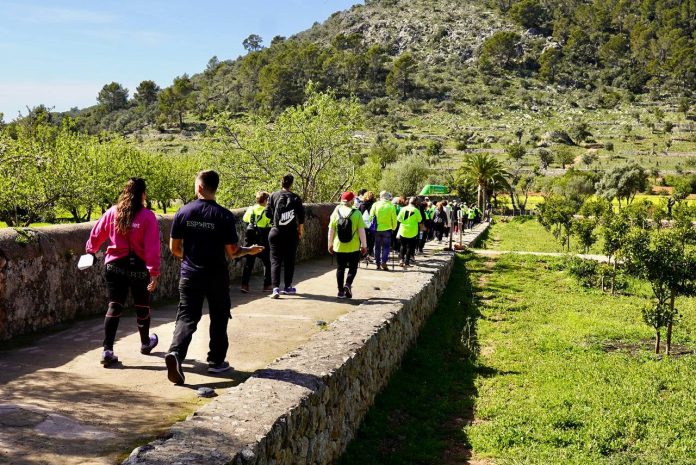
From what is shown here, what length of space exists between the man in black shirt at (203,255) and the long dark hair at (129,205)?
49cm

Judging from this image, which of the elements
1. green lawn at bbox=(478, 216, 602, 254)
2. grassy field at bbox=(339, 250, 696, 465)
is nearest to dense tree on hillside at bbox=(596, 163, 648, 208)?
green lawn at bbox=(478, 216, 602, 254)

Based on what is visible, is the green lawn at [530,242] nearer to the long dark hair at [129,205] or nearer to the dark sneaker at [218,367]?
the dark sneaker at [218,367]

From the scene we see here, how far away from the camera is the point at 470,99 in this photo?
126812 mm

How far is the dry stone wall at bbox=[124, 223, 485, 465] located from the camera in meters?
3.41

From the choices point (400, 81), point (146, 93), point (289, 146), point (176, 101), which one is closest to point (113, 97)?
point (146, 93)

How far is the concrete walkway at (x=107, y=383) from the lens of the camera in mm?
3664

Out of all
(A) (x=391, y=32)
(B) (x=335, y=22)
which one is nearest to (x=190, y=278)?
(A) (x=391, y=32)

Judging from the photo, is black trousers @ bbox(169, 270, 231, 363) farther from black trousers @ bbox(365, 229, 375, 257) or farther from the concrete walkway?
black trousers @ bbox(365, 229, 375, 257)

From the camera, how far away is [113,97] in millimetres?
151125

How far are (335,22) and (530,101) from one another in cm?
9003

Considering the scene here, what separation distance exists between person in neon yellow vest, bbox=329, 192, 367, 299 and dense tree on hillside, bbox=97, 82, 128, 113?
151 meters

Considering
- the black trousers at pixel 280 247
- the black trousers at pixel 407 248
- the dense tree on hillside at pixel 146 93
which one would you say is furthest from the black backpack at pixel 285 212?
the dense tree on hillside at pixel 146 93

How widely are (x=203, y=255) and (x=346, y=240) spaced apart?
451 centimetres

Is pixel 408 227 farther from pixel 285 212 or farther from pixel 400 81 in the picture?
pixel 400 81
